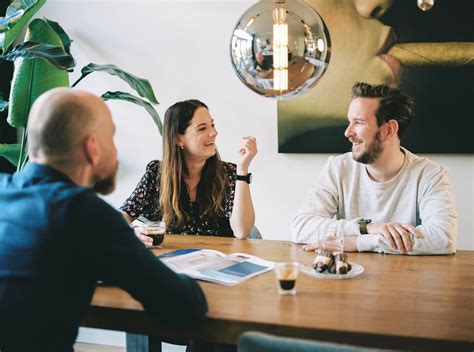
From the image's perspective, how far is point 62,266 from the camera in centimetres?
138

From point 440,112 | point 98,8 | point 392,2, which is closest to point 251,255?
point 440,112

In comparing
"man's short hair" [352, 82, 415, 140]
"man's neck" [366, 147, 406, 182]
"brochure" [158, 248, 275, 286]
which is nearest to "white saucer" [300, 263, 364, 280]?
"brochure" [158, 248, 275, 286]

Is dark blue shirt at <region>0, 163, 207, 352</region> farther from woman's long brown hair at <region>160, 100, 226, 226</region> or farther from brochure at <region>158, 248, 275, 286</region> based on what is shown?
woman's long brown hair at <region>160, 100, 226, 226</region>

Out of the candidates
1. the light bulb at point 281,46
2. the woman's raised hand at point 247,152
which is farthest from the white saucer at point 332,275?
the woman's raised hand at point 247,152

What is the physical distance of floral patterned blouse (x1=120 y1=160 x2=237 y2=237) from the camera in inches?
105

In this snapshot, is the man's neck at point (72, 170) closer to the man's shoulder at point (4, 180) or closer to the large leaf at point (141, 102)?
the man's shoulder at point (4, 180)

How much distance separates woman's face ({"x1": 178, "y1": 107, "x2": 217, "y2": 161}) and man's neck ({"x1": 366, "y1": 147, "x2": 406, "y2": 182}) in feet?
2.51

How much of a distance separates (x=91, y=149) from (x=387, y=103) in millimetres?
1603

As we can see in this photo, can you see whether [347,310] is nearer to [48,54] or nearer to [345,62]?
[48,54]

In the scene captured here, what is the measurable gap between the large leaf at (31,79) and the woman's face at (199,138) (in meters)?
0.75

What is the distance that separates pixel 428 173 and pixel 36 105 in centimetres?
165

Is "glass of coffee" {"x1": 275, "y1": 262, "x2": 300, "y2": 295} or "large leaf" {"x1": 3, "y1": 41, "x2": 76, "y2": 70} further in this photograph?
"large leaf" {"x1": 3, "y1": 41, "x2": 76, "y2": 70}

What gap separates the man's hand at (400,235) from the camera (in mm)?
2107

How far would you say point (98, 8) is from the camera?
3525mm
